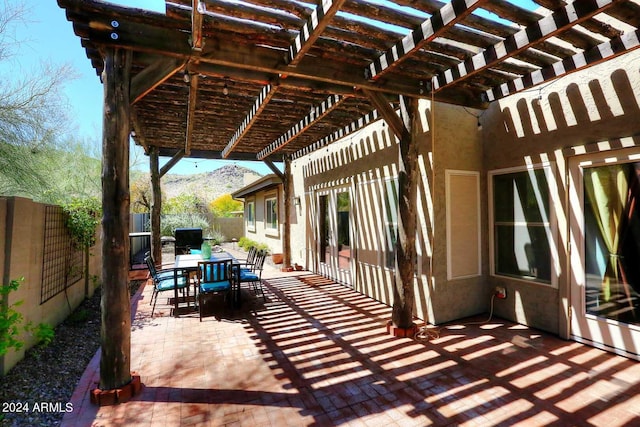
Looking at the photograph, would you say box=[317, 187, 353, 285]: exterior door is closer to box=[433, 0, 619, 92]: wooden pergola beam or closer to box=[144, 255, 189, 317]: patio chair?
box=[144, 255, 189, 317]: patio chair

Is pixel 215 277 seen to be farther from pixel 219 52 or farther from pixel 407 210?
pixel 219 52

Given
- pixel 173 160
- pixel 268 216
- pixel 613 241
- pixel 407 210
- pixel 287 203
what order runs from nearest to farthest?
pixel 613 241, pixel 407 210, pixel 173 160, pixel 287 203, pixel 268 216

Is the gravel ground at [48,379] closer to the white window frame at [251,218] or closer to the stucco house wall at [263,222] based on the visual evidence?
the stucco house wall at [263,222]

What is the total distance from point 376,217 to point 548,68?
3.51 metres

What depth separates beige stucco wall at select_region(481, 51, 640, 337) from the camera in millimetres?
3680

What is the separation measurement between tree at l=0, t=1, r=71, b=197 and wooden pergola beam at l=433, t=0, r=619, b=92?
6715 mm

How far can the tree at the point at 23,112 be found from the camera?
16.9 ft

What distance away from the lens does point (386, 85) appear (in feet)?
13.6

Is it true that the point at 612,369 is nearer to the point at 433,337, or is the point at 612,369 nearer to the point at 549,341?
the point at 549,341

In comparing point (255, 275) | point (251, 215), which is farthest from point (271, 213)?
point (255, 275)

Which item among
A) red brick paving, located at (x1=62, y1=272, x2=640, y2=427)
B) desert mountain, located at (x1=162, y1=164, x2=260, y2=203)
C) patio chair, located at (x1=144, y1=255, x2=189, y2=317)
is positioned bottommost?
red brick paving, located at (x1=62, y1=272, x2=640, y2=427)

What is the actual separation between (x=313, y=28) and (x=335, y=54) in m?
0.92

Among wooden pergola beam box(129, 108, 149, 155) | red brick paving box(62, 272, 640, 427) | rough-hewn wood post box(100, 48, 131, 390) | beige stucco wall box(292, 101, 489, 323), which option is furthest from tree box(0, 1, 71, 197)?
beige stucco wall box(292, 101, 489, 323)

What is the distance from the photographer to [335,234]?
7.95m
